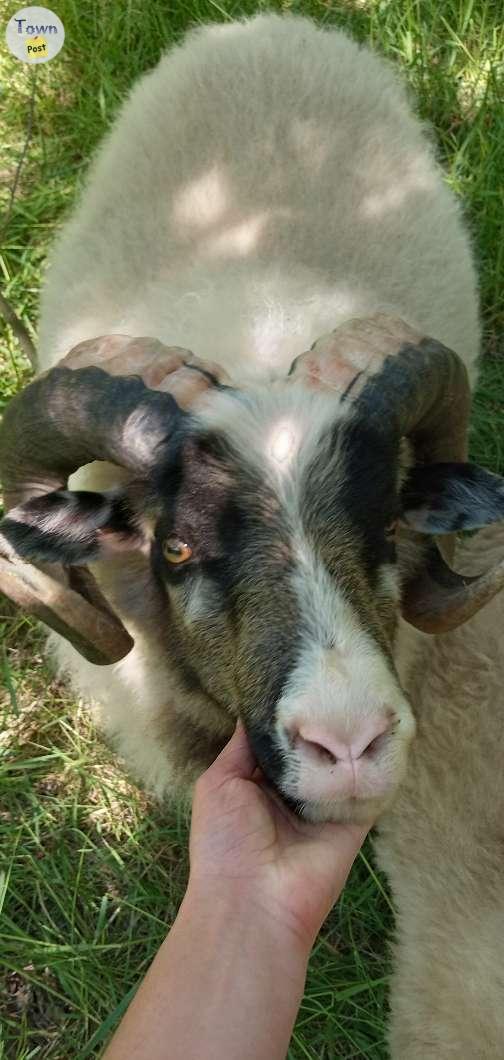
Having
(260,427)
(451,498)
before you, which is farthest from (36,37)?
(451,498)

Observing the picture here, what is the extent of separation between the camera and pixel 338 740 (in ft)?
7.13

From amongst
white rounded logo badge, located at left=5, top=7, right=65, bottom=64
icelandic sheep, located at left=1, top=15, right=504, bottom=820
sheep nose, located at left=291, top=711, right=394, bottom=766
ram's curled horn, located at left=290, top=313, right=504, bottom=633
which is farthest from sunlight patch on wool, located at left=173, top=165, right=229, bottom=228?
sheep nose, located at left=291, top=711, right=394, bottom=766

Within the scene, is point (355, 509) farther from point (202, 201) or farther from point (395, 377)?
point (202, 201)

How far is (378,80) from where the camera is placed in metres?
4.43

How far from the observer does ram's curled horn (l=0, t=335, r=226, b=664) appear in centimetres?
253

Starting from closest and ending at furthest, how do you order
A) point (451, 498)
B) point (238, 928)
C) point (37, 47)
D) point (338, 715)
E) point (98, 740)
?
point (338, 715) < point (238, 928) < point (451, 498) < point (37, 47) < point (98, 740)

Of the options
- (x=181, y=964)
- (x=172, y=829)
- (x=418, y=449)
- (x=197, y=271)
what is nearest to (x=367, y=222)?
(x=197, y=271)

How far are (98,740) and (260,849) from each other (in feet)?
6.20

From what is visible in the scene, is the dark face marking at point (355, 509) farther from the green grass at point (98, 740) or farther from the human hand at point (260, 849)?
the green grass at point (98, 740)

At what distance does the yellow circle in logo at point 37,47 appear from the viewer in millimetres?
3824

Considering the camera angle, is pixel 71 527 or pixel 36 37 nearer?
pixel 71 527

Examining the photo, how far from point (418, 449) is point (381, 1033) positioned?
2179 millimetres

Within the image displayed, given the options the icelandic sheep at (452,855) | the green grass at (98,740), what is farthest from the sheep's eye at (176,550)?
the green grass at (98,740)

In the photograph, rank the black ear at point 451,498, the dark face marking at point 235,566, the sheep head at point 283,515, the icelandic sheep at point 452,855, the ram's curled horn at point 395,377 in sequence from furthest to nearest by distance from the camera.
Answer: the icelandic sheep at point 452,855 → the black ear at point 451,498 → the ram's curled horn at point 395,377 → the dark face marking at point 235,566 → the sheep head at point 283,515
